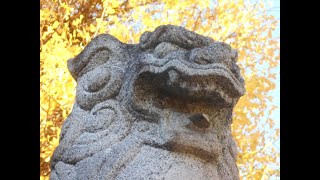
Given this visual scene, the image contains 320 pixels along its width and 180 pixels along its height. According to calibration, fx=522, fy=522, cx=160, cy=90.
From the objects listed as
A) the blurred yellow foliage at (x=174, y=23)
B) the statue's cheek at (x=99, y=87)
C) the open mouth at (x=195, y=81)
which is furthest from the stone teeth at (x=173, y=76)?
the blurred yellow foliage at (x=174, y=23)

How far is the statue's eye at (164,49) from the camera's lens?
2.29 m

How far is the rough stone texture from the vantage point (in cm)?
213

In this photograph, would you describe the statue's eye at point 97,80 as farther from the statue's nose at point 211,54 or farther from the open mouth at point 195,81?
the statue's nose at point 211,54

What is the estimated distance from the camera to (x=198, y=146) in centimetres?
216

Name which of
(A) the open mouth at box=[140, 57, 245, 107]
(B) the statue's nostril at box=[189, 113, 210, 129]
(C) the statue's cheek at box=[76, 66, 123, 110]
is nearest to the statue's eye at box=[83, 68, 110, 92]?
(C) the statue's cheek at box=[76, 66, 123, 110]

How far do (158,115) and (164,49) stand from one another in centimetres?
30

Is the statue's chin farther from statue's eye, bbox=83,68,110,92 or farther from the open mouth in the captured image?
statue's eye, bbox=83,68,110,92

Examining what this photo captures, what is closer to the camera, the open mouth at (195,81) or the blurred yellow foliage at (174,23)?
the open mouth at (195,81)

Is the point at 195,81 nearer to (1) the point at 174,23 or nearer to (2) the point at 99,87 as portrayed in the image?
(2) the point at 99,87

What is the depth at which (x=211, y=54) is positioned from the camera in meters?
2.19

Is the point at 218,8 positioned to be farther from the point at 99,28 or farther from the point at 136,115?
the point at 136,115

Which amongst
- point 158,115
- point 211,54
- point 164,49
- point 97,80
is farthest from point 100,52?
point 211,54

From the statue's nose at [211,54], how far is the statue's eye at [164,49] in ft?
0.38

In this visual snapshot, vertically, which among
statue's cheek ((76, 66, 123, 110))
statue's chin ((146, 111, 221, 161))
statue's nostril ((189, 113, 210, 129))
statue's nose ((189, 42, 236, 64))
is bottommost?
statue's chin ((146, 111, 221, 161))
